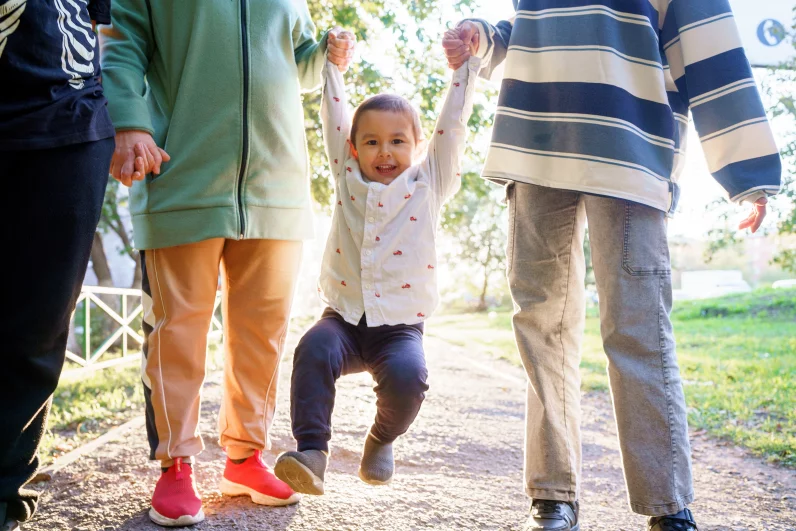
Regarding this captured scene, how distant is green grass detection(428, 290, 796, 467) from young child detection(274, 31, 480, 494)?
8.82ft

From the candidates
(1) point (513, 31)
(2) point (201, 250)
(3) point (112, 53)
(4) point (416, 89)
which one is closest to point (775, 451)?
(1) point (513, 31)

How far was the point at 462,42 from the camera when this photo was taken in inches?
99.5

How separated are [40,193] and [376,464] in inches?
53.8

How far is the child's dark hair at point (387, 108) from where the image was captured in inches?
104

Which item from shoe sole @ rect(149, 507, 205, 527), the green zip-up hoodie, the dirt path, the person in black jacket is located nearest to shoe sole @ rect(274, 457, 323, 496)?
the dirt path

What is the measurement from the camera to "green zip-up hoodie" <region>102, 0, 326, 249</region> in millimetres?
2422

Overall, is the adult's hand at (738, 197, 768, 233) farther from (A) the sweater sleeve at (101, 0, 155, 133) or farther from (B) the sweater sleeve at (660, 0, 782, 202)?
(A) the sweater sleeve at (101, 0, 155, 133)

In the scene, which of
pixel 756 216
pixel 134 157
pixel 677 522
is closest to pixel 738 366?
pixel 756 216

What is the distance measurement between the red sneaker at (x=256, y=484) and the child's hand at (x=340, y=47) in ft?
4.94

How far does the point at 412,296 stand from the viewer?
253cm

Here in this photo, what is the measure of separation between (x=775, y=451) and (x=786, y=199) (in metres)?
8.59

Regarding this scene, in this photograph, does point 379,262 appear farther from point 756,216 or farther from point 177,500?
point 756,216

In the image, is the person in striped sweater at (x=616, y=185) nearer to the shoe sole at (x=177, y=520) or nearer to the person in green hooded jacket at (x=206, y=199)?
the person in green hooded jacket at (x=206, y=199)

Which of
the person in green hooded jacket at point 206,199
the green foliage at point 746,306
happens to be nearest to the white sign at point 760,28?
the person in green hooded jacket at point 206,199
